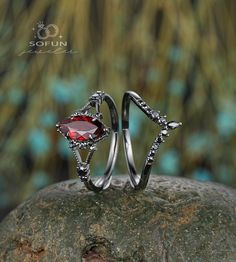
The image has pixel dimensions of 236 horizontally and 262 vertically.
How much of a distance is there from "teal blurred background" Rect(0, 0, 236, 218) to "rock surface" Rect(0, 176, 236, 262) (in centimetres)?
44


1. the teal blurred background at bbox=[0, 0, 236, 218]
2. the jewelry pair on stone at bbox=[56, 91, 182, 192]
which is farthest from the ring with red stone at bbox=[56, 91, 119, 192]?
the teal blurred background at bbox=[0, 0, 236, 218]

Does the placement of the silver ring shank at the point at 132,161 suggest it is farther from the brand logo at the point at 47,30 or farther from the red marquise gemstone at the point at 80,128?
the brand logo at the point at 47,30

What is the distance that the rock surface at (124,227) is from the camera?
0.82 metres

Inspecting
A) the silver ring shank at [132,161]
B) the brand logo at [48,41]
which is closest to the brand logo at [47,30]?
the brand logo at [48,41]

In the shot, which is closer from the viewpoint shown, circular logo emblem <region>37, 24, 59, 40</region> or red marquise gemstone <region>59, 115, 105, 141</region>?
red marquise gemstone <region>59, 115, 105, 141</region>

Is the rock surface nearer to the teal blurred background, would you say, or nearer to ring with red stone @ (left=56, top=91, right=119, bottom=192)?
ring with red stone @ (left=56, top=91, right=119, bottom=192)

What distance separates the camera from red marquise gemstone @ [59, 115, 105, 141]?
2.83 ft

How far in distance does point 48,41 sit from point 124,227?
60cm

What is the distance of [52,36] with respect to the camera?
133 cm

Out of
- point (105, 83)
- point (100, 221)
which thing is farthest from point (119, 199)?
point (105, 83)

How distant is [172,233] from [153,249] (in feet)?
0.11

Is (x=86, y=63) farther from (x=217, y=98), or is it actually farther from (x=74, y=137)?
(x=74, y=137)

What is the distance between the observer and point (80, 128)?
86cm

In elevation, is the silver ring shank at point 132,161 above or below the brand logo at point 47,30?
below
